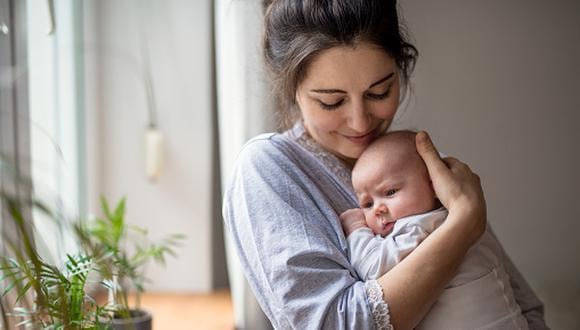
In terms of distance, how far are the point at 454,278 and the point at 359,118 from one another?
1.20 feet

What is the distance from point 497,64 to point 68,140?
57.6 inches

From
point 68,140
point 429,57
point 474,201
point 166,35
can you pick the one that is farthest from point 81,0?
point 474,201

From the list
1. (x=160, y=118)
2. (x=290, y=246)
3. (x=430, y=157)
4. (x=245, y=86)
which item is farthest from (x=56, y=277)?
(x=160, y=118)

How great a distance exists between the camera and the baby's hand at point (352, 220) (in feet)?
5.14

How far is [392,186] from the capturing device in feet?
5.09

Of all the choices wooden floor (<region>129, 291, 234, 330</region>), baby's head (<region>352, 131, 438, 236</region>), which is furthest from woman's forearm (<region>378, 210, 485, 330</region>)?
wooden floor (<region>129, 291, 234, 330</region>)

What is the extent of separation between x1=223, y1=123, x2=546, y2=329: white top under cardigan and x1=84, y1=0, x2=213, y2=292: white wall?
108 centimetres

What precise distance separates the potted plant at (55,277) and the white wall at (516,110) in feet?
3.54

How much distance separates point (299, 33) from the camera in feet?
5.16

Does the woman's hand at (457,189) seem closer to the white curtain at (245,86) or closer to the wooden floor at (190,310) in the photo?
the white curtain at (245,86)

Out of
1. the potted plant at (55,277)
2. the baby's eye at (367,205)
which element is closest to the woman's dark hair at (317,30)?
the baby's eye at (367,205)

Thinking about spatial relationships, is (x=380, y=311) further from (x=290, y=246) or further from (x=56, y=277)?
(x=56, y=277)

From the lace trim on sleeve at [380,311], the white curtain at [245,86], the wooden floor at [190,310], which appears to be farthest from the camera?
the wooden floor at [190,310]

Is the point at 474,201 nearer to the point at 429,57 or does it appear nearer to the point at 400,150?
the point at 400,150
